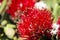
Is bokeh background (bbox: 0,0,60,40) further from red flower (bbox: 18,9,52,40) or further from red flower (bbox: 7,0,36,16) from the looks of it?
red flower (bbox: 18,9,52,40)

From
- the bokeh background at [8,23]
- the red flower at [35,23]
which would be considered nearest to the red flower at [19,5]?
the bokeh background at [8,23]

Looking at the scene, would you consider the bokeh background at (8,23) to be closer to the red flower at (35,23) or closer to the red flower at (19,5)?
the red flower at (19,5)

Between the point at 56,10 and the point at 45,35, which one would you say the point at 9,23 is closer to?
the point at 56,10

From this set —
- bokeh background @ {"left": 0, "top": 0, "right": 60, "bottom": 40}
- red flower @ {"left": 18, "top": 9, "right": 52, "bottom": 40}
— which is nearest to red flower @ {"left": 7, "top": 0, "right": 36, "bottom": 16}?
bokeh background @ {"left": 0, "top": 0, "right": 60, "bottom": 40}

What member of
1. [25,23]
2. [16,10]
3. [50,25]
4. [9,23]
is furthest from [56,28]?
[9,23]

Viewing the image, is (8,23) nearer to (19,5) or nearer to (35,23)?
(19,5)
